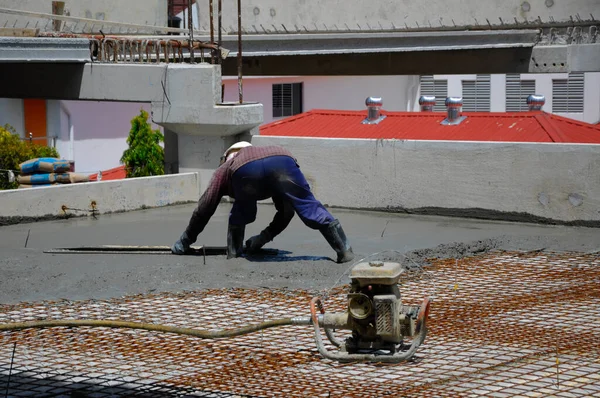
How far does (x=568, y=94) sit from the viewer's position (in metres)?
33.4

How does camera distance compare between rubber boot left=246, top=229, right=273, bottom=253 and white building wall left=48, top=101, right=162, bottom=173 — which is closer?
rubber boot left=246, top=229, right=273, bottom=253

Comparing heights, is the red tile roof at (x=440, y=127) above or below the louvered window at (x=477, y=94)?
below

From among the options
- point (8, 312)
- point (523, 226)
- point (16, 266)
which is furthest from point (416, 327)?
point (523, 226)

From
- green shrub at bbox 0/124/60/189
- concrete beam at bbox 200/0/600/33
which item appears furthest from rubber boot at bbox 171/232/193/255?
concrete beam at bbox 200/0/600/33

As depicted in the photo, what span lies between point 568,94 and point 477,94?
2.99m

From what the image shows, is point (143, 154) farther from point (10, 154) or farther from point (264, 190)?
point (264, 190)

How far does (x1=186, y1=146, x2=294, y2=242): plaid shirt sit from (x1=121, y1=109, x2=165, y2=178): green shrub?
5.30 metres

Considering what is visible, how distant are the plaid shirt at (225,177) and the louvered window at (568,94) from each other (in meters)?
26.1

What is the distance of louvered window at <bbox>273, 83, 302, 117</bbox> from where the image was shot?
3078 centimetres

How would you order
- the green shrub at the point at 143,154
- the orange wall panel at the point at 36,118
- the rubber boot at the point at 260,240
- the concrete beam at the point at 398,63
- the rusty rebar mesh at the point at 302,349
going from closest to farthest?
1. the rusty rebar mesh at the point at 302,349
2. the rubber boot at the point at 260,240
3. the green shrub at the point at 143,154
4. the concrete beam at the point at 398,63
5. the orange wall panel at the point at 36,118

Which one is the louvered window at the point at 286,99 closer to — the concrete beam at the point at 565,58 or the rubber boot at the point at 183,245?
the concrete beam at the point at 565,58

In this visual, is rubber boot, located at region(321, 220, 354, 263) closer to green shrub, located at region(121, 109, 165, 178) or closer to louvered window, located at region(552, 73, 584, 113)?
green shrub, located at region(121, 109, 165, 178)

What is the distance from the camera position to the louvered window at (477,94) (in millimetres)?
34031

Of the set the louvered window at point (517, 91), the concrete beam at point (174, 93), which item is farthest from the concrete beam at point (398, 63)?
the louvered window at point (517, 91)
